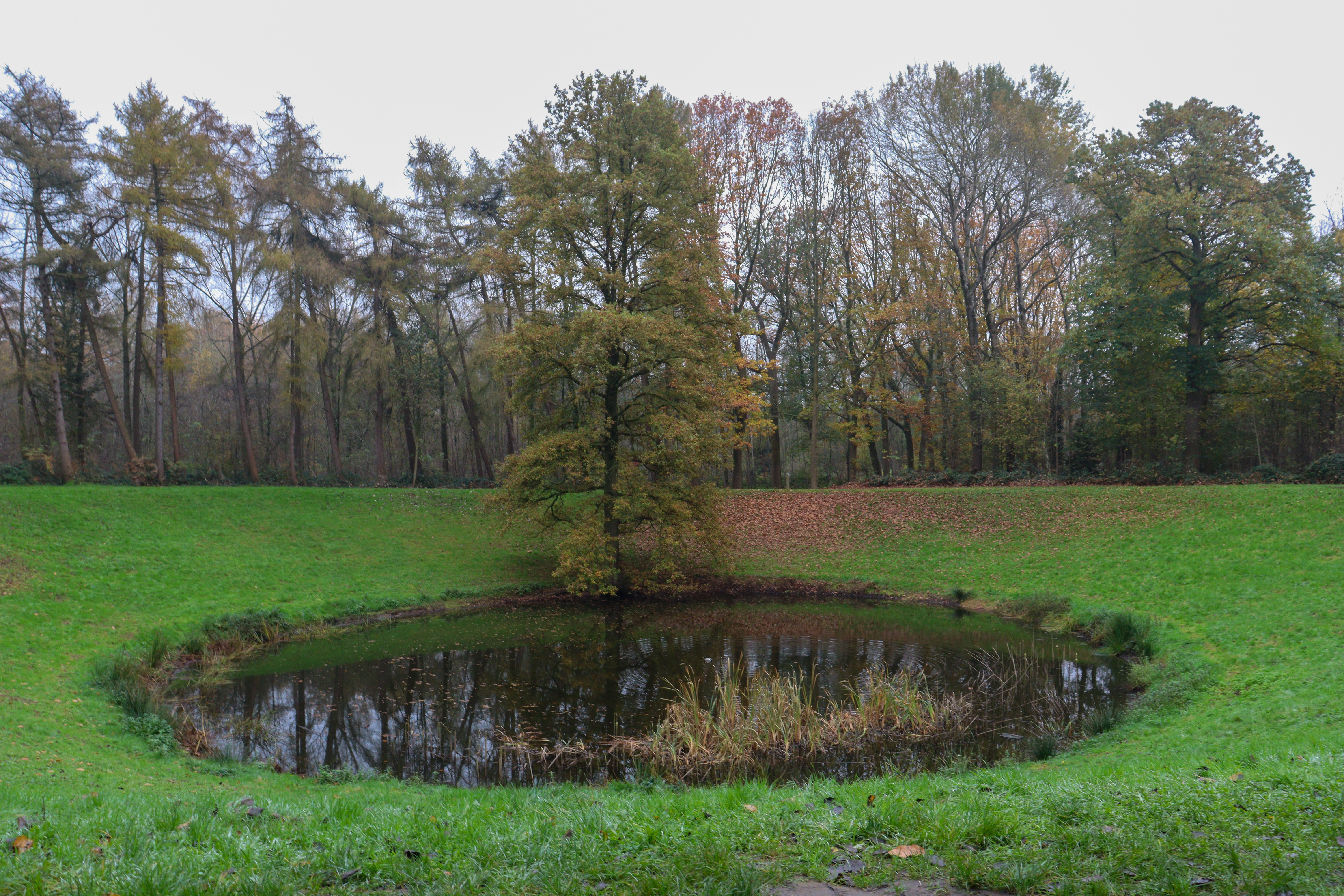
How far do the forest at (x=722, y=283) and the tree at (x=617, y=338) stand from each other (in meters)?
0.15

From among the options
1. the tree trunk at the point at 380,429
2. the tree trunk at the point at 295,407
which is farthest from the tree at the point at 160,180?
the tree trunk at the point at 380,429

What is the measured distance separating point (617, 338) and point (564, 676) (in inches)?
353

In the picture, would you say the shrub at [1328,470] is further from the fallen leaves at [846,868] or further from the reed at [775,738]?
the fallen leaves at [846,868]

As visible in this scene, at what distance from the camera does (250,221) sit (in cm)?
2914

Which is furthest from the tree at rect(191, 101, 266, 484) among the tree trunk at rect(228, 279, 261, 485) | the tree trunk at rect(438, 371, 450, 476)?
the tree trunk at rect(438, 371, 450, 476)

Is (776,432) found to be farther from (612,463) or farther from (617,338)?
(617,338)

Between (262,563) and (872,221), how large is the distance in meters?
29.5

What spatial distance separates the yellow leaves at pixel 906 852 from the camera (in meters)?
3.77

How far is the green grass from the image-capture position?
358 centimetres

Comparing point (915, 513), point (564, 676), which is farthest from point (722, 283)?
point (564, 676)

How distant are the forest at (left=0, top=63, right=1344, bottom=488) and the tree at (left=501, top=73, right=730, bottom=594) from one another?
15 centimetres

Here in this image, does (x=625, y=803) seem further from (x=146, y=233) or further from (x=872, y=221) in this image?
(x=872, y=221)

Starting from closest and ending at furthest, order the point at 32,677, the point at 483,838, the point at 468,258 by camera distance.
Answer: the point at 483,838, the point at 32,677, the point at 468,258

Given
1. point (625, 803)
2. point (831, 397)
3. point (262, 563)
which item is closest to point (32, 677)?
point (262, 563)
